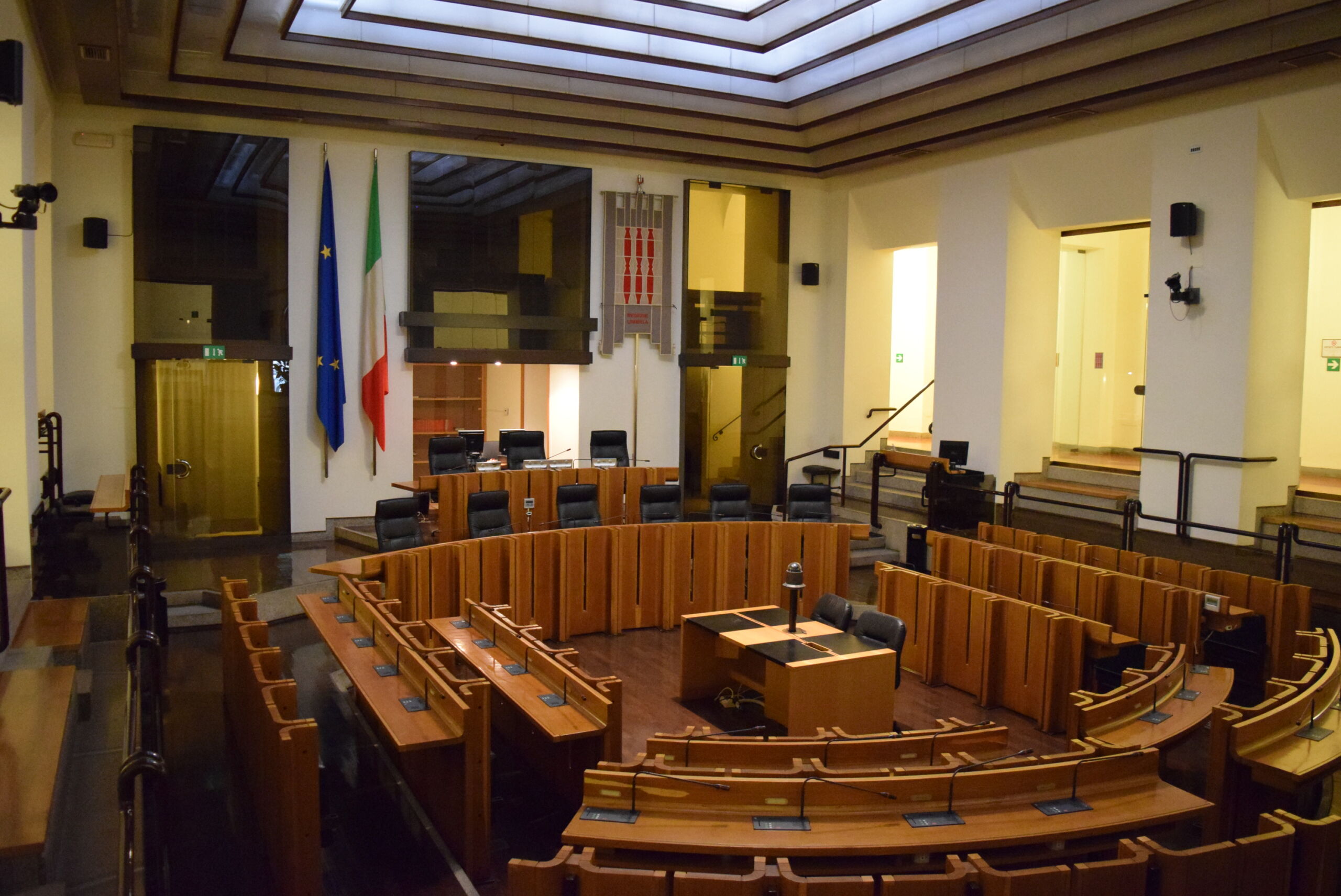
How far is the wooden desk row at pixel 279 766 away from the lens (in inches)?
154

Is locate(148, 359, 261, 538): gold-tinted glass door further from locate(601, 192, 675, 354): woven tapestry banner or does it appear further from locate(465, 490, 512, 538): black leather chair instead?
locate(601, 192, 675, 354): woven tapestry banner

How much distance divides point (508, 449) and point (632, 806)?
22.7 ft

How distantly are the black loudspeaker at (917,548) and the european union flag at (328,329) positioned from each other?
627 cm

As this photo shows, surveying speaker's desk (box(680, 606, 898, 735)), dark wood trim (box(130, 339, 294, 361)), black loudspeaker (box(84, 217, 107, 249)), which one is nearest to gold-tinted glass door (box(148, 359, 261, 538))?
dark wood trim (box(130, 339, 294, 361))

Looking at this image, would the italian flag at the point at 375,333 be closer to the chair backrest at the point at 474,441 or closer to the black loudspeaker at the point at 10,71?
the chair backrest at the point at 474,441

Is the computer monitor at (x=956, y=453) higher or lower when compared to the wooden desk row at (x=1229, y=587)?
higher

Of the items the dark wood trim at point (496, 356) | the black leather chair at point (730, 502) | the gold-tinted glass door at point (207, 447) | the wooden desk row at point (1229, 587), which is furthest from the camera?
the dark wood trim at point (496, 356)

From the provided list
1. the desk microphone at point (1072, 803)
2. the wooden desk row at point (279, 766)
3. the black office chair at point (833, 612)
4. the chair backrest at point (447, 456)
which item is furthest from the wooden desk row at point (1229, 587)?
the wooden desk row at point (279, 766)

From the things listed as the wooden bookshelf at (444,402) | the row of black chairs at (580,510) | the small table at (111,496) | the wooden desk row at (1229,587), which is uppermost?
the wooden bookshelf at (444,402)

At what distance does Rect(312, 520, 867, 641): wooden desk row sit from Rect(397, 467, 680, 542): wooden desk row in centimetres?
90

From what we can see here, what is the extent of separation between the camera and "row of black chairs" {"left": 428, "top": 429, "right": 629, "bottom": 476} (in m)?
9.95

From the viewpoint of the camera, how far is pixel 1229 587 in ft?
22.9

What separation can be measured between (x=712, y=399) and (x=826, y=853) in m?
9.79

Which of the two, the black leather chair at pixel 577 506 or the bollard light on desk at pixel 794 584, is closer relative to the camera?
the bollard light on desk at pixel 794 584
